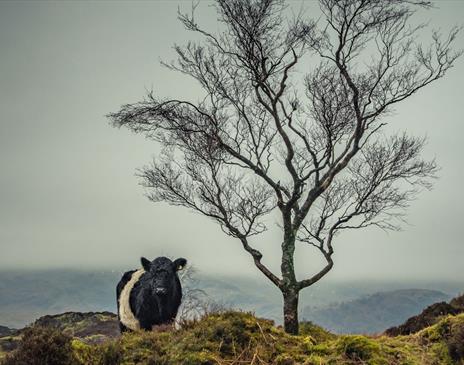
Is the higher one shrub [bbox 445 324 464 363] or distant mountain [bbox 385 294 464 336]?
shrub [bbox 445 324 464 363]

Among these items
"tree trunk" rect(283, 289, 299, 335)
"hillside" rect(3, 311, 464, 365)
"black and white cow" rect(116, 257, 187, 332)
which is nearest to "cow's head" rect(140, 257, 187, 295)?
"black and white cow" rect(116, 257, 187, 332)

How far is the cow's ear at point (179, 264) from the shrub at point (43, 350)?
947 cm

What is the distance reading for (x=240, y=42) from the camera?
13.5 metres

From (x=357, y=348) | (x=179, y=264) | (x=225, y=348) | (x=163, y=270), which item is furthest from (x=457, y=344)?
(x=179, y=264)

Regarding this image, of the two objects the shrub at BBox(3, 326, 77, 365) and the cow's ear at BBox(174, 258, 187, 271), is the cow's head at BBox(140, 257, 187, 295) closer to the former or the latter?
the cow's ear at BBox(174, 258, 187, 271)

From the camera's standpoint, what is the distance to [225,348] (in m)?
5.82

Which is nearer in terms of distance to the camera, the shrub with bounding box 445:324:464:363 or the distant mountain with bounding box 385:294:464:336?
the shrub with bounding box 445:324:464:363

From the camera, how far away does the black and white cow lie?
1403cm

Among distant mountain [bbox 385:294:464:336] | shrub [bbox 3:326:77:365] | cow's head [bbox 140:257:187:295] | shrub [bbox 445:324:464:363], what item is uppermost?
cow's head [bbox 140:257:187:295]

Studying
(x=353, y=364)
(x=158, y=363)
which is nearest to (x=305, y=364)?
(x=353, y=364)

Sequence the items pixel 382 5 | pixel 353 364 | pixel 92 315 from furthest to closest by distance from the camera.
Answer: pixel 92 315, pixel 382 5, pixel 353 364

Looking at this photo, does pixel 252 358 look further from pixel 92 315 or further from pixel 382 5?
pixel 92 315

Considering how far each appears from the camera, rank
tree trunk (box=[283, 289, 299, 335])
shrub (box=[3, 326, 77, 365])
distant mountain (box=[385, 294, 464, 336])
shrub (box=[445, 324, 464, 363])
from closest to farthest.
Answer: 1. shrub (box=[3, 326, 77, 365])
2. shrub (box=[445, 324, 464, 363])
3. tree trunk (box=[283, 289, 299, 335])
4. distant mountain (box=[385, 294, 464, 336])

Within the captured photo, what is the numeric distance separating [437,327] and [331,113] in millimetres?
9525
